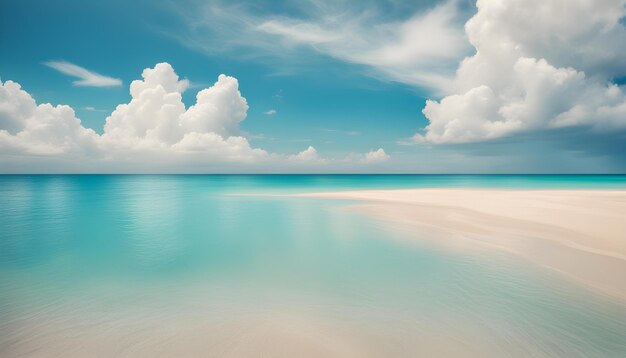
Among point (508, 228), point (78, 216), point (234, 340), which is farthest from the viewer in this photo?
point (78, 216)

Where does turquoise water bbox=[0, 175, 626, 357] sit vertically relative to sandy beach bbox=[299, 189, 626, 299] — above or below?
below

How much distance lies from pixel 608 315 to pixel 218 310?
9376 millimetres

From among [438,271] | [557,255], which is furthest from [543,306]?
[557,255]

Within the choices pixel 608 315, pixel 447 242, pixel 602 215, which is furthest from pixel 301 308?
pixel 602 215

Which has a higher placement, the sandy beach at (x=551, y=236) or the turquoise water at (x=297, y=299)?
the sandy beach at (x=551, y=236)

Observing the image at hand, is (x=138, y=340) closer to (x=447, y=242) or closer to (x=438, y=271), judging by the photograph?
(x=438, y=271)

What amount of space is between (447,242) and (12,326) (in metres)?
15.0

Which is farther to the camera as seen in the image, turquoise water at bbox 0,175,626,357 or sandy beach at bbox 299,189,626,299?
sandy beach at bbox 299,189,626,299

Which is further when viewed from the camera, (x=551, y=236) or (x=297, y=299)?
(x=551, y=236)

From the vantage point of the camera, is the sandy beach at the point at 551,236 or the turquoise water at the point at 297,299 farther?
the sandy beach at the point at 551,236

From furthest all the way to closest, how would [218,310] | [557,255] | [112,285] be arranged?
[557,255]
[112,285]
[218,310]

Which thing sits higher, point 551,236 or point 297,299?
point 551,236

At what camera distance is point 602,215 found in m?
19.9

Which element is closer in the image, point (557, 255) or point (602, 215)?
point (557, 255)
